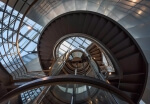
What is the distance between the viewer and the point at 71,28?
6.75 m

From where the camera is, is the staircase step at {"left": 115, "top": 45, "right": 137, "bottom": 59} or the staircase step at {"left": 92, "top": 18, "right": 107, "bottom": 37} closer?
the staircase step at {"left": 115, "top": 45, "right": 137, "bottom": 59}

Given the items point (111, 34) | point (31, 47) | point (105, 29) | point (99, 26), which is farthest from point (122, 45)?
point (31, 47)

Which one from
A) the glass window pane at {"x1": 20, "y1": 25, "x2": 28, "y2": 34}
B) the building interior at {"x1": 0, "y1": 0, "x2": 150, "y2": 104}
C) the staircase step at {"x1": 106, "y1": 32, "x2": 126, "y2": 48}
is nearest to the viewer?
the building interior at {"x1": 0, "y1": 0, "x2": 150, "y2": 104}

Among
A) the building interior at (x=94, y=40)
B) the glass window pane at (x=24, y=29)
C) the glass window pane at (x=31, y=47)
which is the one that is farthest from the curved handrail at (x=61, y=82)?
the glass window pane at (x=31, y=47)

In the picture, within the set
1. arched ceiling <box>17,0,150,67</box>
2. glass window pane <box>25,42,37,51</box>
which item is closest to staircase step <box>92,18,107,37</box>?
arched ceiling <box>17,0,150,67</box>

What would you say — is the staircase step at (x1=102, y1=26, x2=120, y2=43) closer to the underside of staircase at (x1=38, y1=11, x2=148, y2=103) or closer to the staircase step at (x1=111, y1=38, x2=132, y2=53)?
the underside of staircase at (x1=38, y1=11, x2=148, y2=103)

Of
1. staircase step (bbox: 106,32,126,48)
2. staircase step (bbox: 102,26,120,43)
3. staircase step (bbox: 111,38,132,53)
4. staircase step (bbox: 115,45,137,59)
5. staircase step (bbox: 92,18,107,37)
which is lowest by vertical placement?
staircase step (bbox: 115,45,137,59)

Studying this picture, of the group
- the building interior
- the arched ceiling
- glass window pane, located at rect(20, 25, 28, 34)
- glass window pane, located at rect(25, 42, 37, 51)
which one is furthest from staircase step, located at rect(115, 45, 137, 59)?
glass window pane, located at rect(25, 42, 37, 51)

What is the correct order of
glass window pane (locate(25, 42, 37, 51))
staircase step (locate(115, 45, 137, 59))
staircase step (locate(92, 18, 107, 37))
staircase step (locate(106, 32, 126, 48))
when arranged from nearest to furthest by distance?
staircase step (locate(115, 45, 137, 59))
staircase step (locate(106, 32, 126, 48))
staircase step (locate(92, 18, 107, 37))
glass window pane (locate(25, 42, 37, 51))

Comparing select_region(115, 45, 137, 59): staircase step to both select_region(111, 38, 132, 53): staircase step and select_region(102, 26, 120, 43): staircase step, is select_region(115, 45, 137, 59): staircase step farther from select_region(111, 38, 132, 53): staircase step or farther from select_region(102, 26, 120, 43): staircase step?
select_region(102, 26, 120, 43): staircase step

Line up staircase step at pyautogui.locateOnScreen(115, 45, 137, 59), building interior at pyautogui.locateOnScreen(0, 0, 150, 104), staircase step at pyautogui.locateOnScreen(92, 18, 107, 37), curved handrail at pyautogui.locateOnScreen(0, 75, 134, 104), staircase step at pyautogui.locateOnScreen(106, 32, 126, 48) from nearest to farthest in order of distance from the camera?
curved handrail at pyautogui.locateOnScreen(0, 75, 134, 104), building interior at pyautogui.locateOnScreen(0, 0, 150, 104), staircase step at pyautogui.locateOnScreen(115, 45, 137, 59), staircase step at pyautogui.locateOnScreen(106, 32, 126, 48), staircase step at pyautogui.locateOnScreen(92, 18, 107, 37)

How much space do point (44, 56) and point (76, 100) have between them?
6736mm

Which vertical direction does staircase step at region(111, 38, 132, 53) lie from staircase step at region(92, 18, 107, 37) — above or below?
below

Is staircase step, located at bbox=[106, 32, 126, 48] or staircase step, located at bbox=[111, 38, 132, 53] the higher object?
staircase step, located at bbox=[106, 32, 126, 48]
